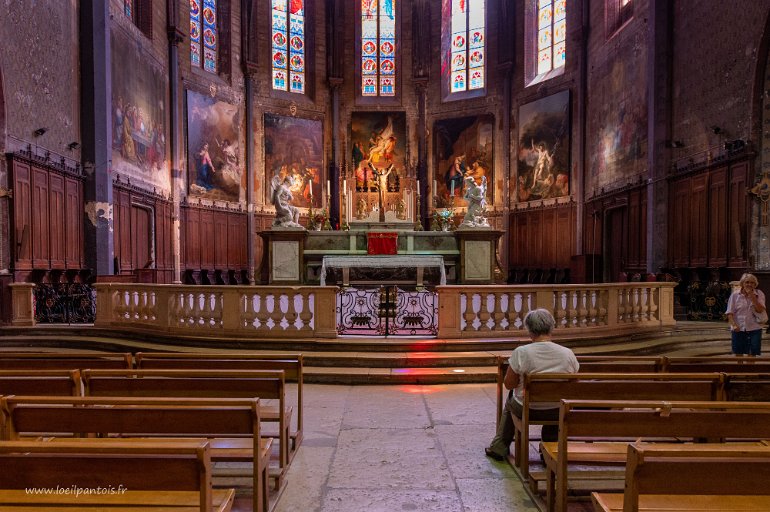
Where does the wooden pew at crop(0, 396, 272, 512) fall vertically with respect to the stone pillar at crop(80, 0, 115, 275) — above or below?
below

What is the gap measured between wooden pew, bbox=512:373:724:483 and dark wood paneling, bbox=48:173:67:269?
1447cm

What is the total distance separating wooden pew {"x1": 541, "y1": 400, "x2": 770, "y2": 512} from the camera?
2.93m

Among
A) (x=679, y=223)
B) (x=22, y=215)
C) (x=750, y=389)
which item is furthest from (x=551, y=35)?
(x=750, y=389)

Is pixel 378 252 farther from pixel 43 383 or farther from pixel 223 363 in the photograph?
pixel 43 383

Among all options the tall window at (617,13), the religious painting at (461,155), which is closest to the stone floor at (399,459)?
the tall window at (617,13)

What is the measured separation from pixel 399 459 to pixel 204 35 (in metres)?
23.6

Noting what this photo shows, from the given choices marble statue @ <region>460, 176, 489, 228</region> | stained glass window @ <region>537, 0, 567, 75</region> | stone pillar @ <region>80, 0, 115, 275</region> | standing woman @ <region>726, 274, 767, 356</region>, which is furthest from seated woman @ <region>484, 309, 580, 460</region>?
stained glass window @ <region>537, 0, 567, 75</region>

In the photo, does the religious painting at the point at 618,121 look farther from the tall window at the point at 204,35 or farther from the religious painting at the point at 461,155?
the tall window at the point at 204,35

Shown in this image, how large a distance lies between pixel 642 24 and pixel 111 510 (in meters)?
19.6

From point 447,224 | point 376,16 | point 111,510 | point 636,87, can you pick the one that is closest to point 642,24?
point 636,87

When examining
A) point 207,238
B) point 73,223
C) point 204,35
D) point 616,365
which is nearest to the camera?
point 616,365

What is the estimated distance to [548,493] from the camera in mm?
3463

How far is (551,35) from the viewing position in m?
23.7

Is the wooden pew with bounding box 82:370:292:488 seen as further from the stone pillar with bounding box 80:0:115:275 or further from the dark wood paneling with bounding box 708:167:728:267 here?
the stone pillar with bounding box 80:0:115:275
